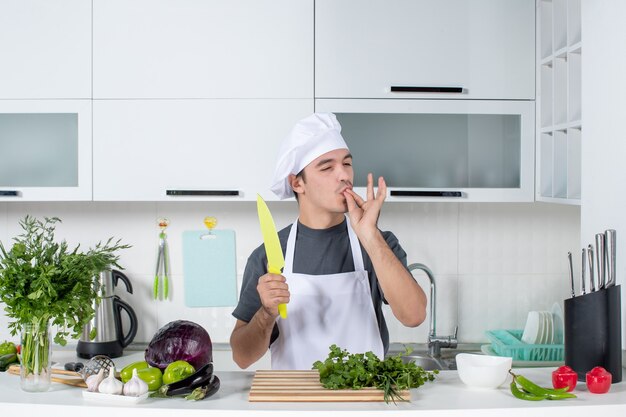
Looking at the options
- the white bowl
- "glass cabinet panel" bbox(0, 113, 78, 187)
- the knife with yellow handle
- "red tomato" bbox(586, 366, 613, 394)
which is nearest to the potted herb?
the knife with yellow handle

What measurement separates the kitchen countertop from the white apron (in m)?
0.47

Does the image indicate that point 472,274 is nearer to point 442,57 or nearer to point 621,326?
point 442,57

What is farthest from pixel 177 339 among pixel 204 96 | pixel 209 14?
pixel 209 14

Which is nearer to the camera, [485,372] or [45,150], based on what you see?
[485,372]

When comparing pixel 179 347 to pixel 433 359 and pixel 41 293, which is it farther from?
pixel 433 359

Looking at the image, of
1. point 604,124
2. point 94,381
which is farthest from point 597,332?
point 94,381

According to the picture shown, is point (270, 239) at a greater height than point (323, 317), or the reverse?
point (270, 239)

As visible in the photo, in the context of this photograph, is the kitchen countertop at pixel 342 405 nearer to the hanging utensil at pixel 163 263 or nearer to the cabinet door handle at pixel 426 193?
the cabinet door handle at pixel 426 193

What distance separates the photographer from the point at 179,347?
1672 millimetres

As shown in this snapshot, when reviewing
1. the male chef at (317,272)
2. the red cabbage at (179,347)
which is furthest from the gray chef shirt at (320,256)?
the red cabbage at (179,347)

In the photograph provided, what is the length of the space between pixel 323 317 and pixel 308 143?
491 millimetres

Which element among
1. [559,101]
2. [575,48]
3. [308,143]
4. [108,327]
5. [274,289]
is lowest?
[108,327]

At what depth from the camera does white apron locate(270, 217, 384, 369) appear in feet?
6.98

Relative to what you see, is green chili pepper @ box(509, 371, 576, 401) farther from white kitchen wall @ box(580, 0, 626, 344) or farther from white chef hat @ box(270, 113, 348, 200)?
white chef hat @ box(270, 113, 348, 200)
